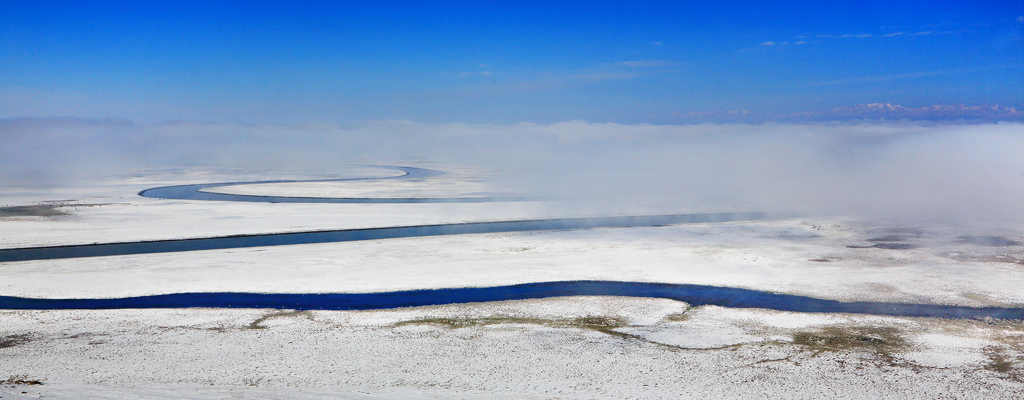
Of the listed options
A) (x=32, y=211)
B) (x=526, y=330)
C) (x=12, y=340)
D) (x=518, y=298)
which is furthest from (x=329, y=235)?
(x=32, y=211)

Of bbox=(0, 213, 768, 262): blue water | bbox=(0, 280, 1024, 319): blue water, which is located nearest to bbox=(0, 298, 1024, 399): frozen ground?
bbox=(0, 280, 1024, 319): blue water

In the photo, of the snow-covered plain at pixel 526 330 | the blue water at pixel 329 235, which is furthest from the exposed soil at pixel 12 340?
the blue water at pixel 329 235

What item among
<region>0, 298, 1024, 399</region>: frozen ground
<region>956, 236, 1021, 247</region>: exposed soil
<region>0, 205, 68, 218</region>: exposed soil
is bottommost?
<region>0, 298, 1024, 399</region>: frozen ground

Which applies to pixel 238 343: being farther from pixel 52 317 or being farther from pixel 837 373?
pixel 837 373

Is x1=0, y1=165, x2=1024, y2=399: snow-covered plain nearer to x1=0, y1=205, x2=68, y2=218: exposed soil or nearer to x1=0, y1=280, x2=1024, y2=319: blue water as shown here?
x1=0, y1=280, x2=1024, y2=319: blue water

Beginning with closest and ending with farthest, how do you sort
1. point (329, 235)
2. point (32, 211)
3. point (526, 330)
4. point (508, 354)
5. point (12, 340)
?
point (508, 354) → point (12, 340) → point (526, 330) → point (329, 235) → point (32, 211)

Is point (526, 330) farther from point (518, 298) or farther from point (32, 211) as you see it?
point (32, 211)

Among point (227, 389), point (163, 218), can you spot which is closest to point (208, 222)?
point (163, 218)
